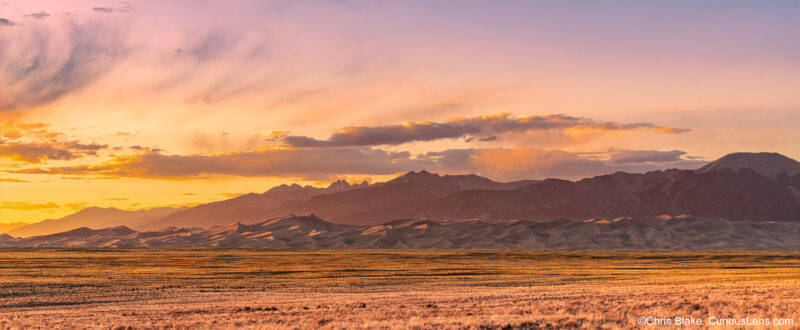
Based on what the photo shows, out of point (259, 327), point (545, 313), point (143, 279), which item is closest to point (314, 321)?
point (259, 327)

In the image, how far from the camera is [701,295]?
129 ft

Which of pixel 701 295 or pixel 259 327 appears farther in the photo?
pixel 701 295

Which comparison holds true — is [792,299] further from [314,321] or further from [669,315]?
[314,321]

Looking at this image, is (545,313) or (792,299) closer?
(545,313)

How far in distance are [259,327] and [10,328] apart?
10341mm

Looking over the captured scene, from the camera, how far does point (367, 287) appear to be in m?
58.2

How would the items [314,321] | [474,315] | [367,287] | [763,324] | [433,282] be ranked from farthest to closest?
[433,282] < [367,287] < [474,315] < [314,321] < [763,324]

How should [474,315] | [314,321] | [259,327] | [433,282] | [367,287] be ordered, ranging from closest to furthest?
[259,327] → [314,321] → [474,315] → [367,287] → [433,282]

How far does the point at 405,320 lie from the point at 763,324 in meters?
13.0

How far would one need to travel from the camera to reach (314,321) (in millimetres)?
28141

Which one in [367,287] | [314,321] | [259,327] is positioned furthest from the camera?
[367,287]

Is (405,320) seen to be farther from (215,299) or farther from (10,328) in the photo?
(215,299)

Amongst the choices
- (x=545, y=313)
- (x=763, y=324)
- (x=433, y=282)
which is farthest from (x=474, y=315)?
(x=433, y=282)

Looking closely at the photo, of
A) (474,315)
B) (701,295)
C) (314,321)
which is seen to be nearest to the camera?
(314,321)
